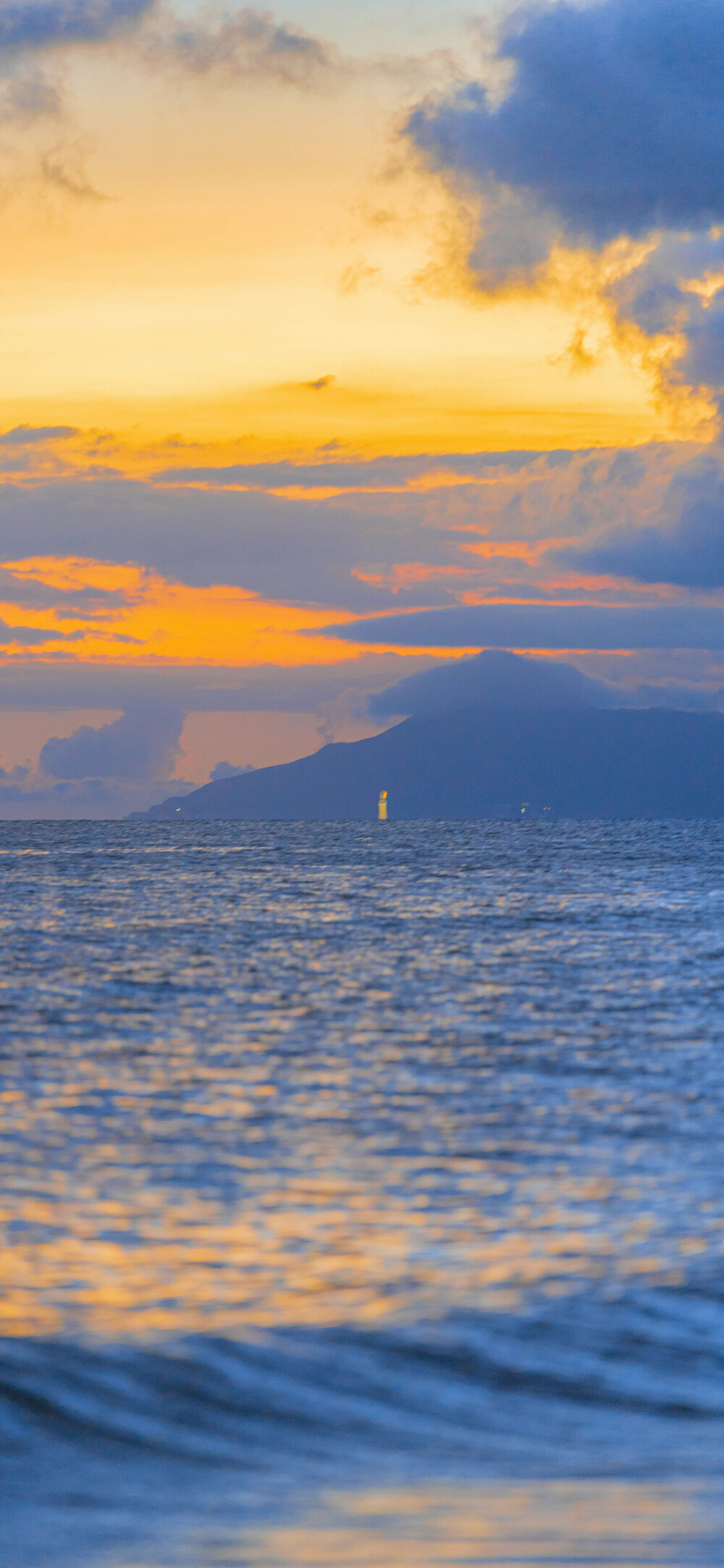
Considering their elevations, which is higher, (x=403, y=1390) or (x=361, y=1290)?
(x=361, y=1290)

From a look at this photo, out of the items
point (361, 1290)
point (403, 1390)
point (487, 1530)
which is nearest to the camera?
point (487, 1530)

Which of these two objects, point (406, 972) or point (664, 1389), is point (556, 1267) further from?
point (406, 972)

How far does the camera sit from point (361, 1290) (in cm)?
1562

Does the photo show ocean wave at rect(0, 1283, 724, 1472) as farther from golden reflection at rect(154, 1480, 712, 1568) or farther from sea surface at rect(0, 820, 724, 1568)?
golden reflection at rect(154, 1480, 712, 1568)

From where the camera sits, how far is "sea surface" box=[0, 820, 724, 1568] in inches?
410

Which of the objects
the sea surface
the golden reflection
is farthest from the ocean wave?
the golden reflection

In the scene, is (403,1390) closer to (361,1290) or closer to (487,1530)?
(361,1290)

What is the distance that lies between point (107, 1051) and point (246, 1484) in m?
23.0

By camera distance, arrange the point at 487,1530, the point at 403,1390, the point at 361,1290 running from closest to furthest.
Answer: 1. the point at 487,1530
2. the point at 403,1390
3. the point at 361,1290

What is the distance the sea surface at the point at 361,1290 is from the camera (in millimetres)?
10406

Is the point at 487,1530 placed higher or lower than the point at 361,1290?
lower

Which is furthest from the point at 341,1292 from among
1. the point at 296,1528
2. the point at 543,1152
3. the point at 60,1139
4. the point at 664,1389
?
the point at 60,1139

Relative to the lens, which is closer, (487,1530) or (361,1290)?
(487,1530)

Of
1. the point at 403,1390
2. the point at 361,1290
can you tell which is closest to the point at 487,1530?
the point at 403,1390
